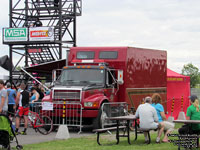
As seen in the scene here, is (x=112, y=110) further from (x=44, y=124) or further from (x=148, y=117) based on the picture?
(x=148, y=117)

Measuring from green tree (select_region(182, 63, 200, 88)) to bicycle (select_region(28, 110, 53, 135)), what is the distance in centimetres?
5272

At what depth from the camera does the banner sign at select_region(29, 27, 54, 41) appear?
34.2 m

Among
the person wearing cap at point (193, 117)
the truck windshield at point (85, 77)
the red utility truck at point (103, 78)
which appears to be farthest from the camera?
the truck windshield at point (85, 77)

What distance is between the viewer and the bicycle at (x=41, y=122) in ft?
58.3

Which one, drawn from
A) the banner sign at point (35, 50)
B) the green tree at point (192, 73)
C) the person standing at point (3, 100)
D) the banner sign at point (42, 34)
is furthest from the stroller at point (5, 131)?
the green tree at point (192, 73)

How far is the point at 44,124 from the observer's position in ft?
58.4

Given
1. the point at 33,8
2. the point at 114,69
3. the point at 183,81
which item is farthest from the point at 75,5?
the point at 114,69

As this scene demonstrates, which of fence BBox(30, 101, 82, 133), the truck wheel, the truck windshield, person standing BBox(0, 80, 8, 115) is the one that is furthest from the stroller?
the truck windshield

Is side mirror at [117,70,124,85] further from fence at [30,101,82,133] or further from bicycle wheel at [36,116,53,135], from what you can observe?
bicycle wheel at [36,116,53,135]

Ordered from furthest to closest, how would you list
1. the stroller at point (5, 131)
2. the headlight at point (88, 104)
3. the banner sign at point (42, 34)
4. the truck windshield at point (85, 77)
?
1. the banner sign at point (42, 34)
2. the truck windshield at point (85, 77)
3. the headlight at point (88, 104)
4. the stroller at point (5, 131)

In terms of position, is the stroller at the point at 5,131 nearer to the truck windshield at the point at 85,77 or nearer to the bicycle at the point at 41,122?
the bicycle at the point at 41,122

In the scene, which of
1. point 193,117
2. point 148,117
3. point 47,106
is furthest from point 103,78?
point 193,117

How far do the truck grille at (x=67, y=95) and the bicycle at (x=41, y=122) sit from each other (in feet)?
3.07

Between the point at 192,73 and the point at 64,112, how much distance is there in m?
55.7
